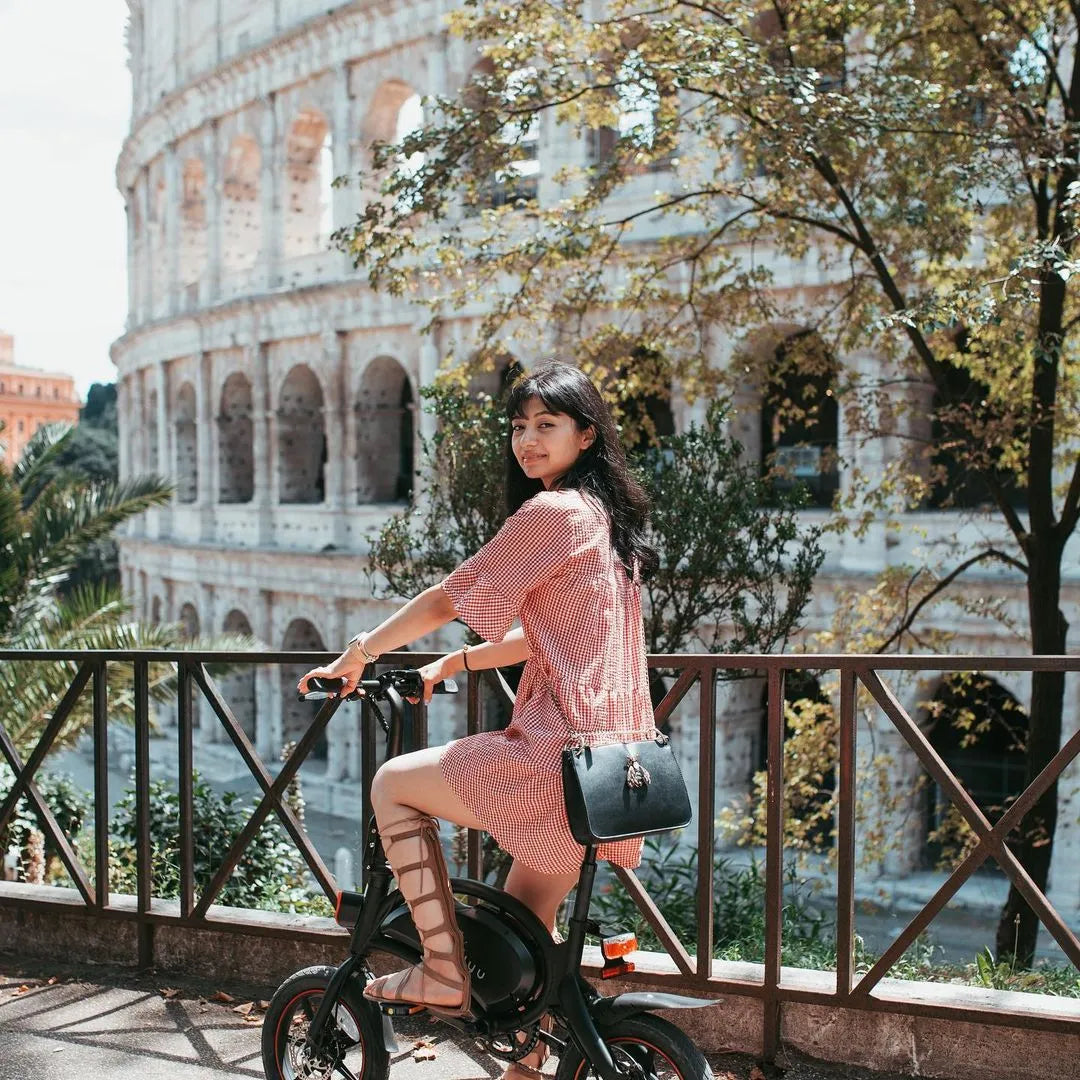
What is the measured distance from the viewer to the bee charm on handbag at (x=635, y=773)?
9.47 feet

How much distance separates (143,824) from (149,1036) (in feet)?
2.40

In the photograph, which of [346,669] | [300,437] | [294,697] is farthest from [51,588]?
[346,669]

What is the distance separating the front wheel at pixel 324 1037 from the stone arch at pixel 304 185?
21354 millimetres

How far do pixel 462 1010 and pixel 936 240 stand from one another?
7.40 meters

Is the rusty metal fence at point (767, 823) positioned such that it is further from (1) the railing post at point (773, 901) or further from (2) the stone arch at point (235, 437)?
(2) the stone arch at point (235, 437)

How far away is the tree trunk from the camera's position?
838 cm

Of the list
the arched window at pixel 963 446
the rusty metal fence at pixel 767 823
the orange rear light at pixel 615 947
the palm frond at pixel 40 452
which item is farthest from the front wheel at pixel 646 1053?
the palm frond at pixel 40 452

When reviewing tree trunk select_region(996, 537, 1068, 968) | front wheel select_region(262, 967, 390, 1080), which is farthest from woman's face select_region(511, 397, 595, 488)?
tree trunk select_region(996, 537, 1068, 968)

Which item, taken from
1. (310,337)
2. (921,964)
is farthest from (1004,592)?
(310,337)

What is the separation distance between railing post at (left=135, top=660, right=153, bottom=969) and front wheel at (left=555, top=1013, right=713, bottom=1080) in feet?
6.85

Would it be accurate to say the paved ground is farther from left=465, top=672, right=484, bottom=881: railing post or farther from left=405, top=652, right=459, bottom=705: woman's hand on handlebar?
left=405, top=652, right=459, bottom=705: woman's hand on handlebar

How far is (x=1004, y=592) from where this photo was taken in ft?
50.6

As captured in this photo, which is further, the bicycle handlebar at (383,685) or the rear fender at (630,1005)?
the bicycle handlebar at (383,685)

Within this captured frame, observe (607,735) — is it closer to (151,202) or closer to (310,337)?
(310,337)
